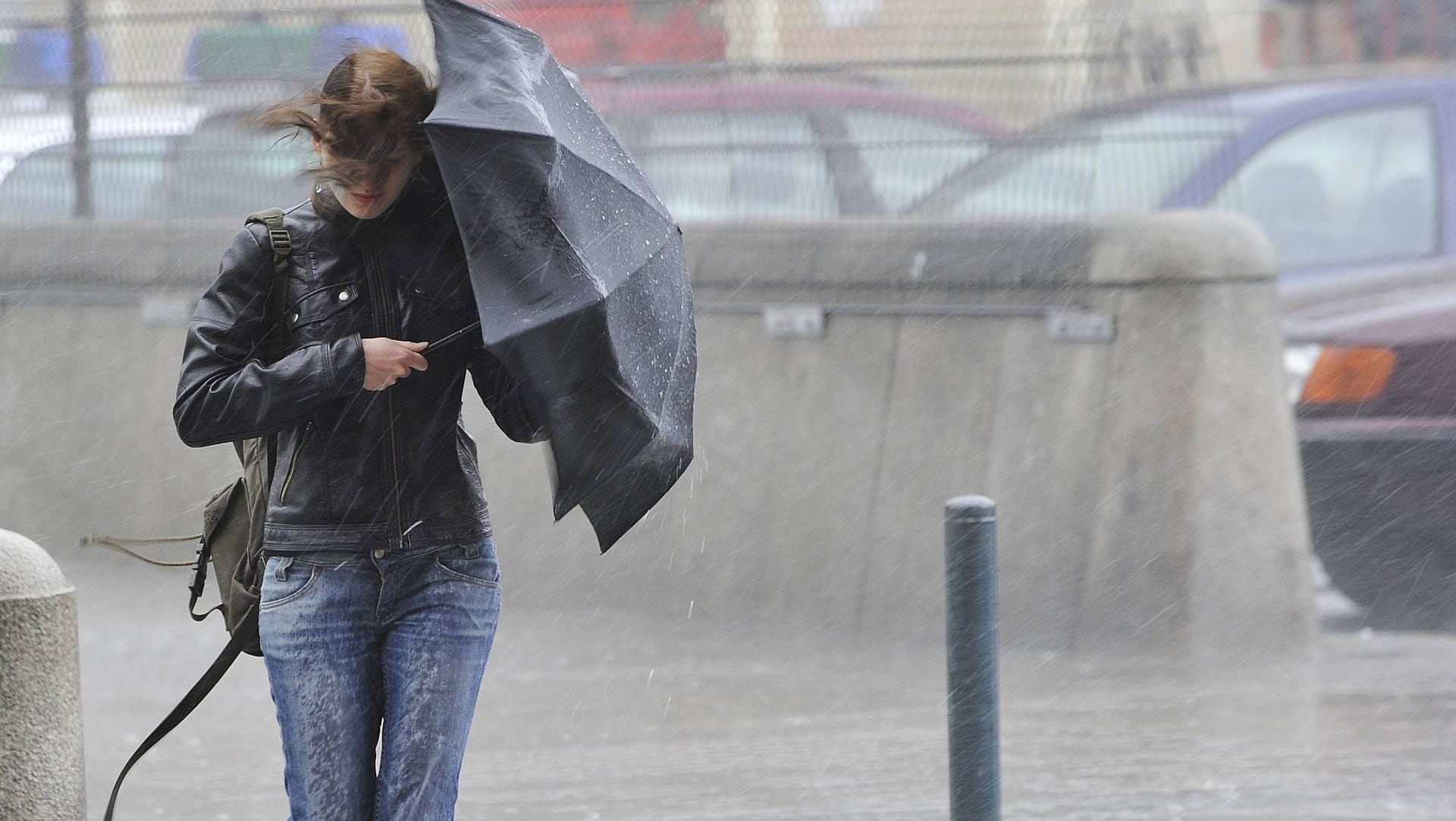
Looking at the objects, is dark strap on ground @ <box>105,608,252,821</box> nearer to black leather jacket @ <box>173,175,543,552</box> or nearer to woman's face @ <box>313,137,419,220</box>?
black leather jacket @ <box>173,175,543,552</box>

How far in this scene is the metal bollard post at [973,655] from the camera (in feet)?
13.5

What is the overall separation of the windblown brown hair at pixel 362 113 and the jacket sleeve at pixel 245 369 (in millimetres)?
227

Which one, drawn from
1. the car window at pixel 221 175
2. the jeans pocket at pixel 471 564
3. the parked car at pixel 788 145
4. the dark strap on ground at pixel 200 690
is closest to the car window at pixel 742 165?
the parked car at pixel 788 145

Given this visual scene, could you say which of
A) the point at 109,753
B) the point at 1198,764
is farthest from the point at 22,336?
the point at 1198,764

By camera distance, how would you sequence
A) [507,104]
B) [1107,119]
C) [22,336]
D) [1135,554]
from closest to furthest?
[507,104], [1135,554], [1107,119], [22,336]

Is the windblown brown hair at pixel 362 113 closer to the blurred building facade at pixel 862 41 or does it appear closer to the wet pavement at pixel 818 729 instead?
the wet pavement at pixel 818 729

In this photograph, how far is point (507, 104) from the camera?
3176 mm

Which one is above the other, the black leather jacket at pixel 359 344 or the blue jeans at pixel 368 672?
the black leather jacket at pixel 359 344

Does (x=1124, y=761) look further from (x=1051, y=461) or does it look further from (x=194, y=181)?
(x=194, y=181)

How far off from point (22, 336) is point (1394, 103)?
6.70 meters

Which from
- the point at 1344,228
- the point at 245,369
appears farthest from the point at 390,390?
the point at 1344,228

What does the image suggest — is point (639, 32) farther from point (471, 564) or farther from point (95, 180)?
point (471, 564)

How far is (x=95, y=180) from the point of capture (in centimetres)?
891

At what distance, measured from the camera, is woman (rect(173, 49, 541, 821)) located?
3.26 metres
